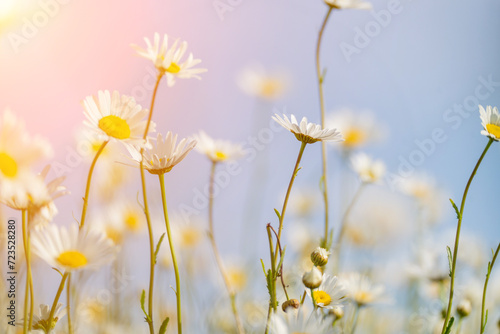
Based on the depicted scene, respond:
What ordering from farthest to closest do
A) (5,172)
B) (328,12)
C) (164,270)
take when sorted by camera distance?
1. (164,270)
2. (328,12)
3. (5,172)

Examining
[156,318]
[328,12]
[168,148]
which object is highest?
[328,12]

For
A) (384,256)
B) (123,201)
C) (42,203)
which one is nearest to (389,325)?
(384,256)

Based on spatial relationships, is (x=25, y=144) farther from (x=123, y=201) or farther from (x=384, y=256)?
(x=384, y=256)

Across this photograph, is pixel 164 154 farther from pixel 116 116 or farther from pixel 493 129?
pixel 493 129

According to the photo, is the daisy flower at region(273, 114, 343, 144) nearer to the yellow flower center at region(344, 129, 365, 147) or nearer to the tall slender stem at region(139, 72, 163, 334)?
the tall slender stem at region(139, 72, 163, 334)

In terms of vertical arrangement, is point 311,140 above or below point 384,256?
above

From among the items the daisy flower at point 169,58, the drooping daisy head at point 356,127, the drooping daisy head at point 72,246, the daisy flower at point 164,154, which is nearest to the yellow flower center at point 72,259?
the drooping daisy head at point 72,246

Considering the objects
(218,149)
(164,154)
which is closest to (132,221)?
(218,149)

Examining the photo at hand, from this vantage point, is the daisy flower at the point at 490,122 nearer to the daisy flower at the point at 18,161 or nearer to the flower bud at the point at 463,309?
the flower bud at the point at 463,309
